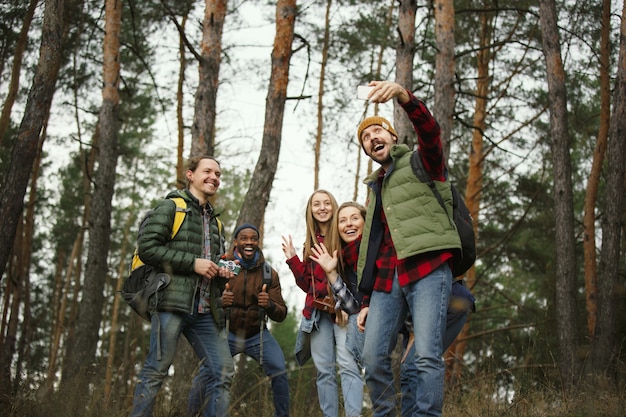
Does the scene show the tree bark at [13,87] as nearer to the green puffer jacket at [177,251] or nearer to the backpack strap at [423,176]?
the green puffer jacket at [177,251]

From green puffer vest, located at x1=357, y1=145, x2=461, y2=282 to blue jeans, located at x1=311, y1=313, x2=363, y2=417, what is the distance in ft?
4.44

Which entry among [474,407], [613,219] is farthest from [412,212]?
[613,219]

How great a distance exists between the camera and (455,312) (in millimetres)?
3746

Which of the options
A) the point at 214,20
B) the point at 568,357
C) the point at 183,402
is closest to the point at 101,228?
the point at 214,20

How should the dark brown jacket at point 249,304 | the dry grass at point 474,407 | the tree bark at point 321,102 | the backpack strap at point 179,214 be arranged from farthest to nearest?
the tree bark at point 321,102, the dark brown jacket at point 249,304, the backpack strap at point 179,214, the dry grass at point 474,407

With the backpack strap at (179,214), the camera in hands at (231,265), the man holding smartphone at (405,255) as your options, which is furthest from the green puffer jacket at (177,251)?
the man holding smartphone at (405,255)

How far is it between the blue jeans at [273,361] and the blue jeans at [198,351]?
32.0 inches

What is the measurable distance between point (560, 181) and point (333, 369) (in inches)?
219

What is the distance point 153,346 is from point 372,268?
1.54 m

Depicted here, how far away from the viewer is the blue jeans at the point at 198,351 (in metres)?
4.04

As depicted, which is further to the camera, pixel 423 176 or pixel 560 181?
pixel 560 181

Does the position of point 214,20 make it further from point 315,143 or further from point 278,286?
point 315,143

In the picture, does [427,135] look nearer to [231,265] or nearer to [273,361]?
[231,265]

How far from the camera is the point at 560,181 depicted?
8.89m
